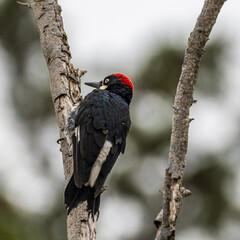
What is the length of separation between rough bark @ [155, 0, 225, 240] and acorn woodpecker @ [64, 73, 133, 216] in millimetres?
1012

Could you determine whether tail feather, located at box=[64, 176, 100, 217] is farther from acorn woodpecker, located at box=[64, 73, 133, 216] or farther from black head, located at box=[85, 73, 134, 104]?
black head, located at box=[85, 73, 134, 104]

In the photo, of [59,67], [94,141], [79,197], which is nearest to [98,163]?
[94,141]

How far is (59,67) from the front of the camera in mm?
4840

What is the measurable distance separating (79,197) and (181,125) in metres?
1.19

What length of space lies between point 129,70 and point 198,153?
1775mm

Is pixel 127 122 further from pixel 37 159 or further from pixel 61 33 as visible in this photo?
pixel 37 159

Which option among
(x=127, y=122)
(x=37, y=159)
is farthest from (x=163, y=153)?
(x=127, y=122)

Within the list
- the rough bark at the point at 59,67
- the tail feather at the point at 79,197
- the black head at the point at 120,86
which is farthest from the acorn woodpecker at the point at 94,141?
the black head at the point at 120,86

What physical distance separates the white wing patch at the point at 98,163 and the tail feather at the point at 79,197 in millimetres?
60

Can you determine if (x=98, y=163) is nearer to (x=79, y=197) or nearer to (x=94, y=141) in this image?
(x=94, y=141)

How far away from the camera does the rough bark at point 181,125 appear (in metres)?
2.99

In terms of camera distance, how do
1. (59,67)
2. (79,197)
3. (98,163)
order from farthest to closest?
1. (59,67)
2. (98,163)
3. (79,197)

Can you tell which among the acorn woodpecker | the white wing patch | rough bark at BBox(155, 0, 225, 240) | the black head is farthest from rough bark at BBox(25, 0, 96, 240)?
rough bark at BBox(155, 0, 225, 240)

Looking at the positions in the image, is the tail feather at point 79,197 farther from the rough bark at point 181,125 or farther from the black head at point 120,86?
the black head at point 120,86
